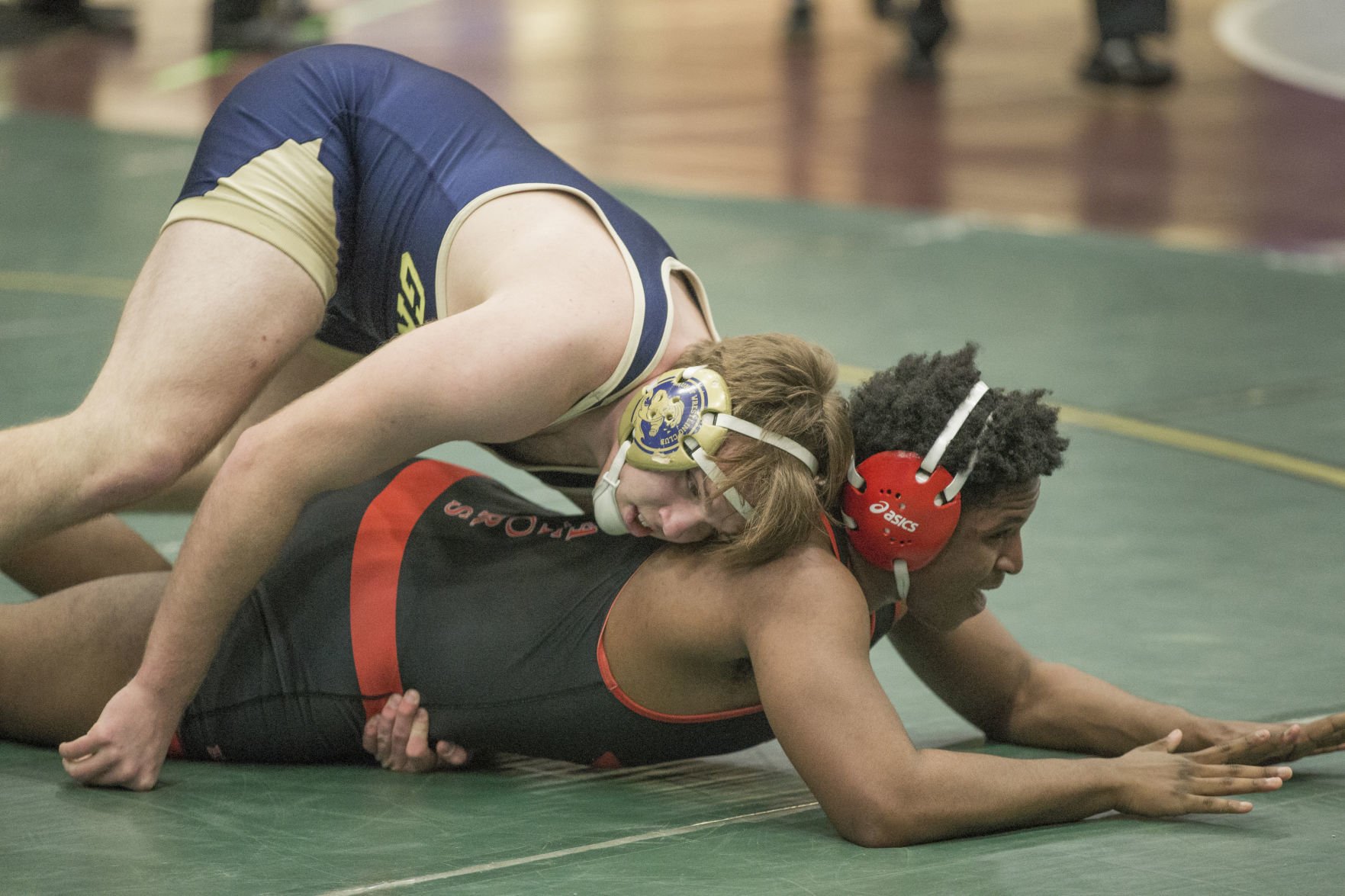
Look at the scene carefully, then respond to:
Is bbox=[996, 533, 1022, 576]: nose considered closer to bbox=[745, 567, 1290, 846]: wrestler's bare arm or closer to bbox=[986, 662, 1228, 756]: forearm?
bbox=[745, 567, 1290, 846]: wrestler's bare arm

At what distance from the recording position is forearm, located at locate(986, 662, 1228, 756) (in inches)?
134

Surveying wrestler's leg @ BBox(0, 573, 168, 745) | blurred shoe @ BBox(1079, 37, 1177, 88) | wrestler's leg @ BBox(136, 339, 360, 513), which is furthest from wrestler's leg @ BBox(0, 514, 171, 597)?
blurred shoe @ BBox(1079, 37, 1177, 88)

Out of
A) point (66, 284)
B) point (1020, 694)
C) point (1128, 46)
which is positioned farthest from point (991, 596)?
point (1128, 46)

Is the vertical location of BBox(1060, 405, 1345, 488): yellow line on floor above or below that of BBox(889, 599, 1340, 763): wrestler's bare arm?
below

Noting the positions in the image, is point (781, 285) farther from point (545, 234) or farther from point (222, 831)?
point (222, 831)

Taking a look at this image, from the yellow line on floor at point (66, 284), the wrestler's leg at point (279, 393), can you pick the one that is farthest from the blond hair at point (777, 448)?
the yellow line on floor at point (66, 284)

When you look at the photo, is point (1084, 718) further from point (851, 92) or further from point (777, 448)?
point (851, 92)

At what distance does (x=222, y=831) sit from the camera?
3.05 metres

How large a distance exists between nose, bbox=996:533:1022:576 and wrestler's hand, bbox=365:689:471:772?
978 millimetres

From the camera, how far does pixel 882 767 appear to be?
2.88m

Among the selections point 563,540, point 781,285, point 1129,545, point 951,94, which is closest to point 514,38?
point 951,94

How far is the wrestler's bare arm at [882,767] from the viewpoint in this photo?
2865 mm

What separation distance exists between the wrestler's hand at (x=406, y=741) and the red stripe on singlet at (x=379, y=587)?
0.03 meters

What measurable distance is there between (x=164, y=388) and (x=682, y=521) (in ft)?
3.08
